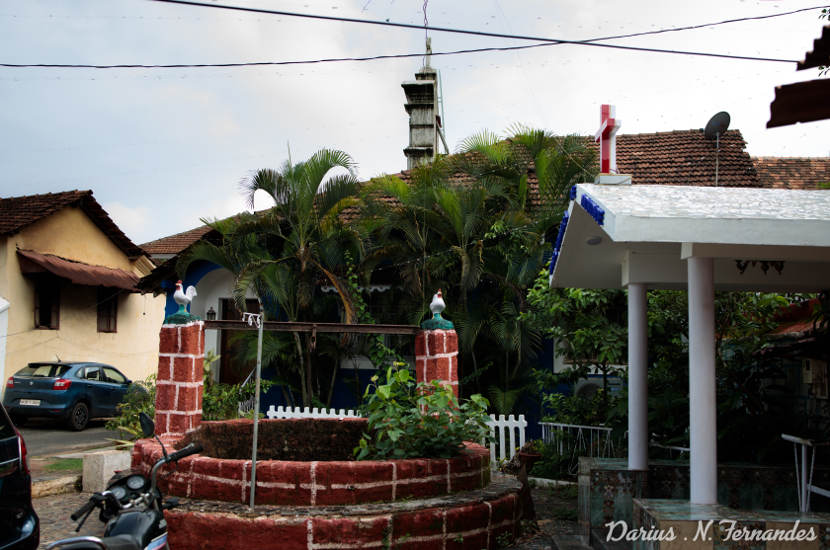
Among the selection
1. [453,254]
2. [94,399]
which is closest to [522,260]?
[453,254]

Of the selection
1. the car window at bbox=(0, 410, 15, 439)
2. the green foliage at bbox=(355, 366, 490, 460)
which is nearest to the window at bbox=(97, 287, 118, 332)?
the green foliage at bbox=(355, 366, 490, 460)

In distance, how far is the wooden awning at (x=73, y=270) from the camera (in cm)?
1923

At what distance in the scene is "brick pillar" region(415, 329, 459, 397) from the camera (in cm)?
765

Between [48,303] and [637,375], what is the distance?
17.9 m

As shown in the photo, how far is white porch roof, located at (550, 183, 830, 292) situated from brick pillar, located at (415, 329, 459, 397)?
122 cm

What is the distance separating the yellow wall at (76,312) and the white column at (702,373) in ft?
59.7

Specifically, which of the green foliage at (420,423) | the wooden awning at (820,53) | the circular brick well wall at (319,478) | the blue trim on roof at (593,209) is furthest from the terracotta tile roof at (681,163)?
the wooden awning at (820,53)

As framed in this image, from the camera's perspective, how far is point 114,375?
18.2 meters

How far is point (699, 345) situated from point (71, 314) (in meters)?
19.7

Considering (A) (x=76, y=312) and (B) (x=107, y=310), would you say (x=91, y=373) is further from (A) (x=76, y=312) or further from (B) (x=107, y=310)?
(B) (x=107, y=310)

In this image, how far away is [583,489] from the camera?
621cm

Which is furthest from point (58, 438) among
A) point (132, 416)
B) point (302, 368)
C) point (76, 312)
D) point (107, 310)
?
point (107, 310)

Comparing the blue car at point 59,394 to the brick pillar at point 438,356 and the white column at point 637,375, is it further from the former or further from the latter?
the white column at point 637,375

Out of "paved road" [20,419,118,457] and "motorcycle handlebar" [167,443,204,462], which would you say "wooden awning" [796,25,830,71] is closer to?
"motorcycle handlebar" [167,443,204,462]
